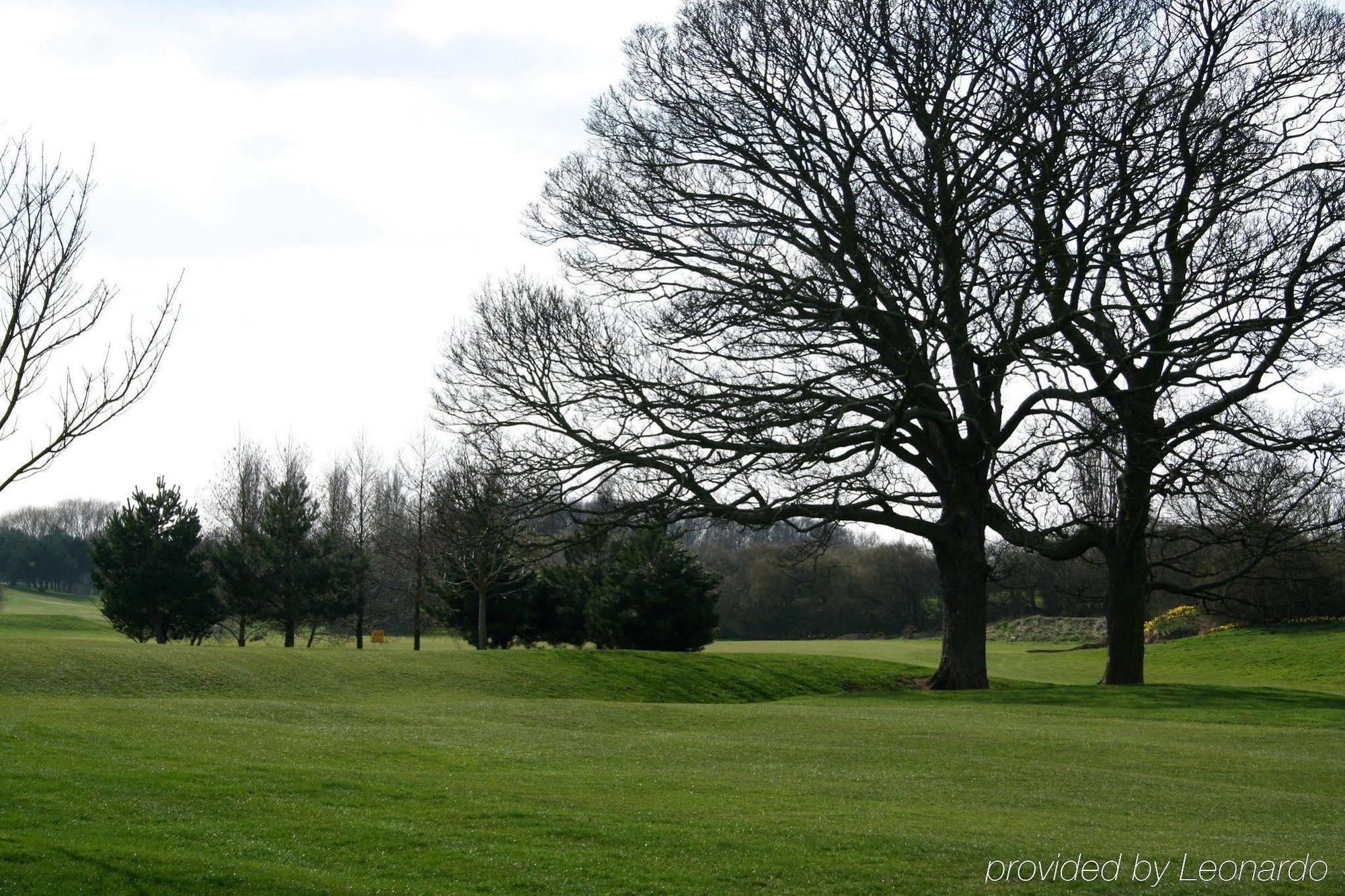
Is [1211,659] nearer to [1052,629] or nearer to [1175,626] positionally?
[1175,626]

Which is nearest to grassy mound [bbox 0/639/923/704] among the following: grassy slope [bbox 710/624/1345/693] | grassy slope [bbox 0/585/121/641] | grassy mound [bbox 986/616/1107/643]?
grassy slope [bbox 710/624/1345/693]

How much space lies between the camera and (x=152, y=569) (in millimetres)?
41750

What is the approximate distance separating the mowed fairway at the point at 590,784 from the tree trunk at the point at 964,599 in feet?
9.64

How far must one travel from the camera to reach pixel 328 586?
45188mm

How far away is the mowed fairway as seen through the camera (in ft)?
25.1

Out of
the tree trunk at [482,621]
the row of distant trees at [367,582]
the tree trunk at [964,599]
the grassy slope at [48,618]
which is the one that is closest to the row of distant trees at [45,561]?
the grassy slope at [48,618]

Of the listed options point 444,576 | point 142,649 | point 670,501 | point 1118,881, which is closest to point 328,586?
point 444,576

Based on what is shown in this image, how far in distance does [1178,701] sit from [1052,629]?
127 ft

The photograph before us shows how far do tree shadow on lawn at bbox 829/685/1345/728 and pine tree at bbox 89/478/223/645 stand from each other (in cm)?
2776

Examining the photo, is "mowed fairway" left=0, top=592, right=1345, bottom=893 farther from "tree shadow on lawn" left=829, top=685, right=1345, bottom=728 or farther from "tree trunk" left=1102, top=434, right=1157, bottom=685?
"tree trunk" left=1102, top=434, right=1157, bottom=685

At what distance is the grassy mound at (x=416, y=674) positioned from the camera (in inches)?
824

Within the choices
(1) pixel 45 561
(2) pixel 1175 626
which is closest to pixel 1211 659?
(2) pixel 1175 626

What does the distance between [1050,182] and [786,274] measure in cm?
540

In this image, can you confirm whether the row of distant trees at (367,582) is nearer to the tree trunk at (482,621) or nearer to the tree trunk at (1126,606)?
the tree trunk at (482,621)
